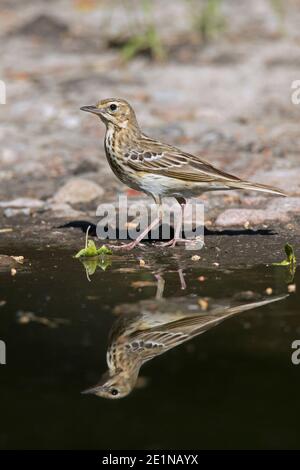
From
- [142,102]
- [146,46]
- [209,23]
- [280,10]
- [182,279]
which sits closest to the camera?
[182,279]

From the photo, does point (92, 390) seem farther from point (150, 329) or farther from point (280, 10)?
point (280, 10)

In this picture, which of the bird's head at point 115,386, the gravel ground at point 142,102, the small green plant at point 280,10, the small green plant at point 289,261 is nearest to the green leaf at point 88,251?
the gravel ground at point 142,102

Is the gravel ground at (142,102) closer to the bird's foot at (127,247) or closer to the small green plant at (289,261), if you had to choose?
the bird's foot at (127,247)

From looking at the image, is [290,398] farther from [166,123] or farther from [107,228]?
[166,123]

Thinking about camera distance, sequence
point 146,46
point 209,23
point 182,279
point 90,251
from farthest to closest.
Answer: point 209,23
point 146,46
point 90,251
point 182,279

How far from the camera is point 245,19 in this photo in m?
16.6

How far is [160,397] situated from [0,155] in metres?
6.80

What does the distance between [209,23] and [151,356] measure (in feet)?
33.2

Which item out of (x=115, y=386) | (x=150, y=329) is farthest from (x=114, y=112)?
(x=115, y=386)

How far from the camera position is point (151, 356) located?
20.4 ft

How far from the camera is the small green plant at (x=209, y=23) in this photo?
50.5 feet

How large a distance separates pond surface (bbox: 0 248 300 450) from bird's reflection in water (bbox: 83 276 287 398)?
1 cm

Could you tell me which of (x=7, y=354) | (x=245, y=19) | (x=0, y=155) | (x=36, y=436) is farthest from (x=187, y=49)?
(x=36, y=436)

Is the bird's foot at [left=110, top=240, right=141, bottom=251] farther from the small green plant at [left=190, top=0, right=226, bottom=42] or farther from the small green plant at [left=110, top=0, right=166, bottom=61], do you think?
the small green plant at [left=190, top=0, right=226, bottom=42]
